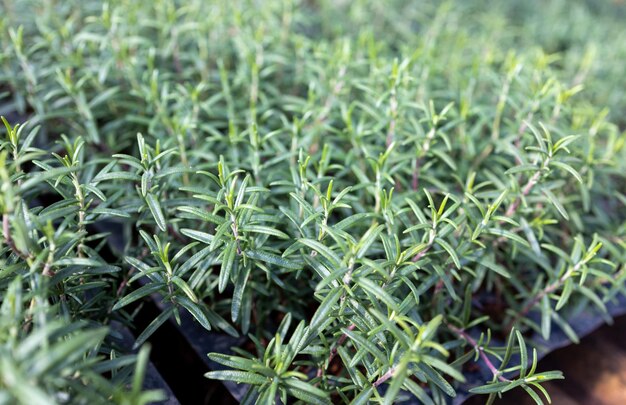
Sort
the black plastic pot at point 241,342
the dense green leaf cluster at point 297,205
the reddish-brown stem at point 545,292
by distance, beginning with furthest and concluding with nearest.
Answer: the reddish-brown stem at point 545,292
the black plastic pot at point 241,342
the dense green leaf cluster at point 297,205

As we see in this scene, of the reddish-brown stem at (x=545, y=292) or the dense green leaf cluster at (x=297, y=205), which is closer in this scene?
the dense green leaf cluster at (x=297, y=205)

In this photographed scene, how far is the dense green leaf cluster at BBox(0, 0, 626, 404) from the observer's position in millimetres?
1238

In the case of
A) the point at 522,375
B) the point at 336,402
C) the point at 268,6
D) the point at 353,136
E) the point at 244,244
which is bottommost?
the point at 336,402

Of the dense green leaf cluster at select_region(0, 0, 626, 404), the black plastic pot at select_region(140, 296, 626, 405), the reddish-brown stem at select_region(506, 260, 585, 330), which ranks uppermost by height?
the dense green leaf cluster at select_region(0, 0, 626, 404)

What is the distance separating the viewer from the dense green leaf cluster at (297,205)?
1.24 meters

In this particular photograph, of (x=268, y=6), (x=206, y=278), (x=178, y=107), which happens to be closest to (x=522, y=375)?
(x=206, y=278)

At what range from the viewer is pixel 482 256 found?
1608 millimetres

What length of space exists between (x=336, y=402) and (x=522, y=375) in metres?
0.55

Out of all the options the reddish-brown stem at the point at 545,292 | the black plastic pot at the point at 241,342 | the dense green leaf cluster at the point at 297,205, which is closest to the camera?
the dense green leaf cluster at the point at 297,205

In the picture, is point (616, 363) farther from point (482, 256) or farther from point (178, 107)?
point (178, 107)

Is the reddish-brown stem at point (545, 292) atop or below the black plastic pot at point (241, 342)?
atop

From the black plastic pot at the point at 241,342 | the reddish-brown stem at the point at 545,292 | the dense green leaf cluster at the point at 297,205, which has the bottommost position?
the black plastic pot at the point at 241,342

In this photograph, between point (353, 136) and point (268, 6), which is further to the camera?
point (268, 6)

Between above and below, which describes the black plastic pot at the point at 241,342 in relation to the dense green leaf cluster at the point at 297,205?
below
